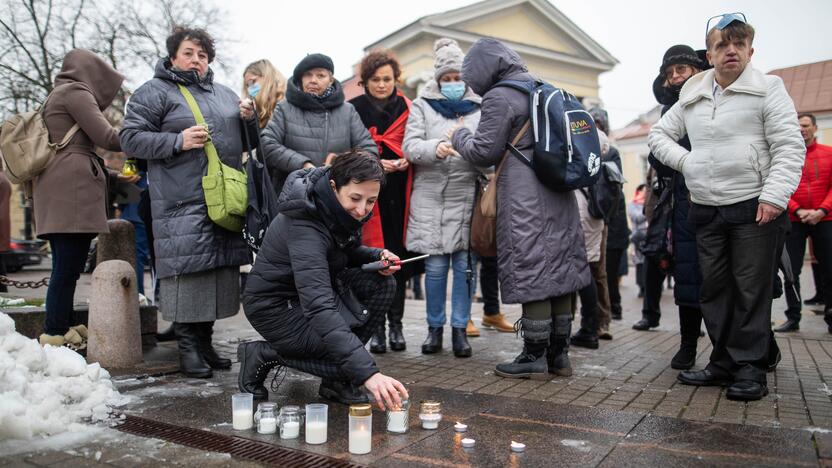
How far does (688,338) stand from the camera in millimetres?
4582

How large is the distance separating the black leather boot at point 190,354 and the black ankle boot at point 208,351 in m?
0.08

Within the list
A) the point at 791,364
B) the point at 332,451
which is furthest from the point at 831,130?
the point at 332,451

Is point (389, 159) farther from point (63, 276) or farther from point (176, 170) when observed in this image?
point (63, 276)

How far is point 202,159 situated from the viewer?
440 centimetres

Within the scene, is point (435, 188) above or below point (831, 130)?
below

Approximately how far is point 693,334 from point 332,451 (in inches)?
113

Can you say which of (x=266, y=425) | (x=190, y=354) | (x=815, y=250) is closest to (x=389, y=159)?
(x=190, y=354)

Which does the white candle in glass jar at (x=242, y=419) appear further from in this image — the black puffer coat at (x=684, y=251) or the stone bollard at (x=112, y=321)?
the black puffer coat at (x=684, y=251)

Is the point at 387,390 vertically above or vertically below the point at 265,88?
below

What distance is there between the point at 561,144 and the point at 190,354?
2691 mm

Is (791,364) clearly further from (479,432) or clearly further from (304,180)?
(304,180)


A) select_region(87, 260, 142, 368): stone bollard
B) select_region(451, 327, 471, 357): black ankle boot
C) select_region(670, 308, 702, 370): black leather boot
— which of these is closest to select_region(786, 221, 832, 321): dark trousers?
select_region(670, 308, 702, 370): black leather boot

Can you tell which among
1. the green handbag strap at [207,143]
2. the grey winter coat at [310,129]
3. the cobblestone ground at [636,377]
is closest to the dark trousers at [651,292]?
the cobblestone ground at [636,377]

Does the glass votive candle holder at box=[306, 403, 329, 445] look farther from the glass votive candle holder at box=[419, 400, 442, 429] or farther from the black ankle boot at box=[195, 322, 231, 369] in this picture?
the black ankle boot at box=[195, 322, 231, 369]
